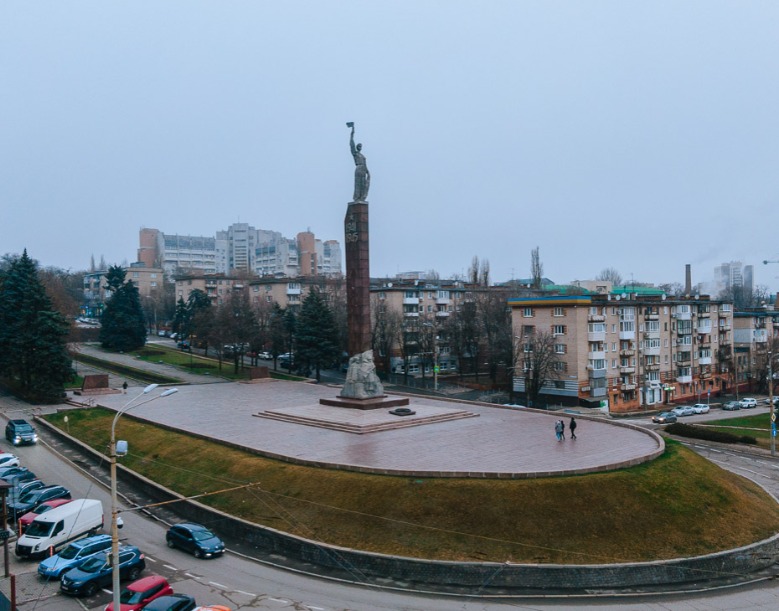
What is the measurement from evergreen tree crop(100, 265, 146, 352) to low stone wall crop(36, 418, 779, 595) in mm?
55135

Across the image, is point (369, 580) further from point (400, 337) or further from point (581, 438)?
point (400, 337)

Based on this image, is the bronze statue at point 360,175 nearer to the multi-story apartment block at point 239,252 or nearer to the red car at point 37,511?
the red car at point 37,511

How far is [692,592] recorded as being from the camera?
1717cm

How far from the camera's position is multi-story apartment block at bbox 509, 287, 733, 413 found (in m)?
51.7

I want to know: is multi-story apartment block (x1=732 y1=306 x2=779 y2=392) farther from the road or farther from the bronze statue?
the road

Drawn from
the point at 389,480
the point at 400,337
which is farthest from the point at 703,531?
the point at 400,337

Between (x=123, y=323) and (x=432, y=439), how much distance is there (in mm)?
51780

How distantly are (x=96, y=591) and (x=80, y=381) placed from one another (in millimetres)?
39121

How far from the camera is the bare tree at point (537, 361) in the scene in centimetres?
5097

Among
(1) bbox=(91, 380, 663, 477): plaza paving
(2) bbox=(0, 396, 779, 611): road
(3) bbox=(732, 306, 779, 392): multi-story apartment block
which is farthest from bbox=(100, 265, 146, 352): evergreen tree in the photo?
(3) bbox=(732, 306, 779, 392): multi-story apartment block

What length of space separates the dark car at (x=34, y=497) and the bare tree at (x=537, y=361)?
36.1 m

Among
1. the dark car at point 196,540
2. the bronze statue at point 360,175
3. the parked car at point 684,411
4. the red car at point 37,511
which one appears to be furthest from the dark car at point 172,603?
the parked car at point 684,411

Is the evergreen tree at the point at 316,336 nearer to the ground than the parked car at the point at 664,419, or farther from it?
farther from it

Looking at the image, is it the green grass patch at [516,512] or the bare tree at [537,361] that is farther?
the bare tree at [537,361]
